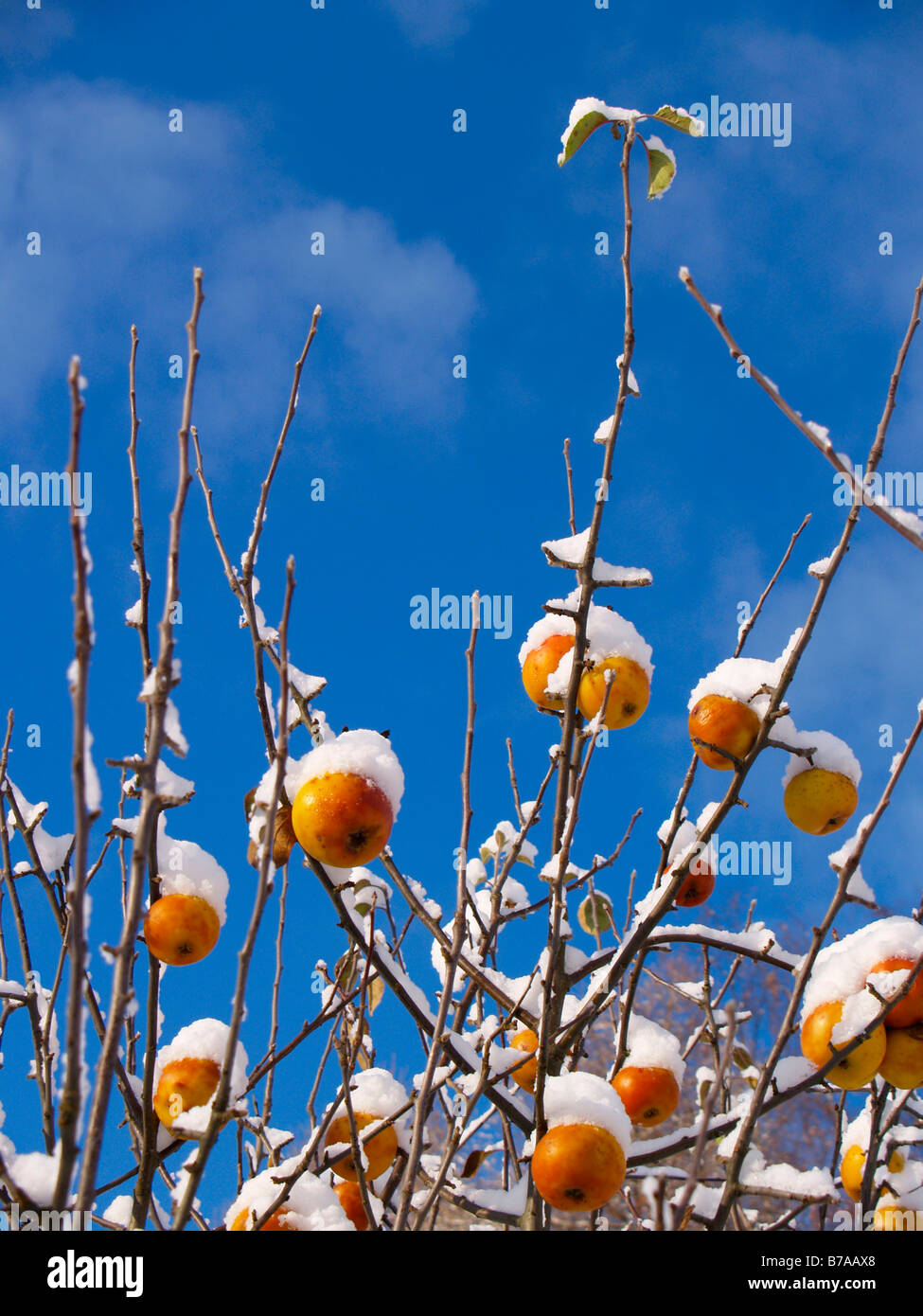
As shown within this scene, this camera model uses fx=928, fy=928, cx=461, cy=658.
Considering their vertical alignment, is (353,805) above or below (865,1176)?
above

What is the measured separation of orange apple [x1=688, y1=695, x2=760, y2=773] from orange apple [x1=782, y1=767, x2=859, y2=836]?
0.22 metres

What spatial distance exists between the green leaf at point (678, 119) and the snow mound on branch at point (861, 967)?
1860 mm

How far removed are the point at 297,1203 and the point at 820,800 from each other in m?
1.57

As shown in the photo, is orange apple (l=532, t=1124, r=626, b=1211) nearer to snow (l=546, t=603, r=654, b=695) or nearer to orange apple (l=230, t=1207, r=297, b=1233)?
orange apple (l=230, t=1207, r=297, b=1233)

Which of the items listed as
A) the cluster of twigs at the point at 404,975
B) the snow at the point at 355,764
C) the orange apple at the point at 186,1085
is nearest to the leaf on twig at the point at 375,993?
→ the cluster of twigs at the point at 404,975

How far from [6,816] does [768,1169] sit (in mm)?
2349

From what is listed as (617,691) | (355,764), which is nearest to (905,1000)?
(617,691)

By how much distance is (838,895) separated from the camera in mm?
1682

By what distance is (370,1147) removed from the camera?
227 centimetres

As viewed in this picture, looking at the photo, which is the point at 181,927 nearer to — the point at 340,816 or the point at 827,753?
the point at 340,816
